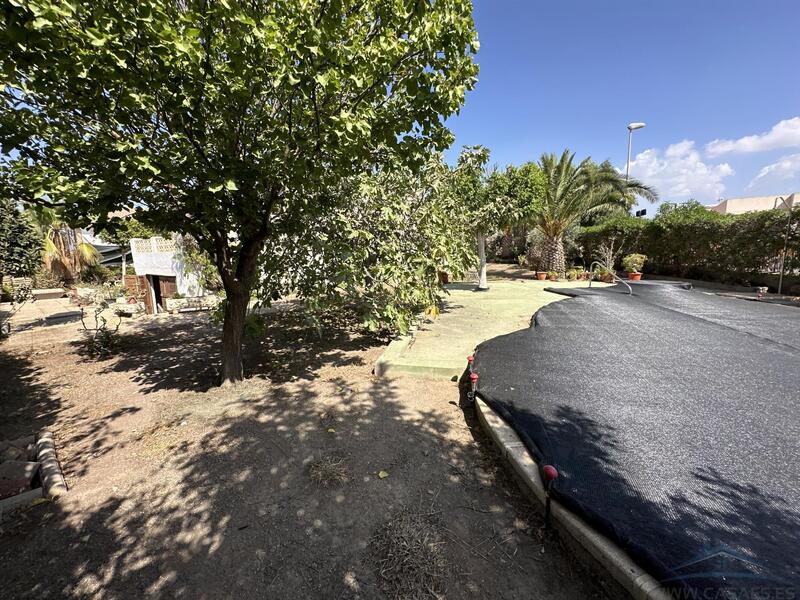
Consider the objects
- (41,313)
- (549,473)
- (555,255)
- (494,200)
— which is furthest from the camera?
(555,255)

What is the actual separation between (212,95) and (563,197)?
16.2 metres

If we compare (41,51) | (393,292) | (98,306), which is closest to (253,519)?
(41,51)

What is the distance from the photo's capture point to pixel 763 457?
93.0 inches

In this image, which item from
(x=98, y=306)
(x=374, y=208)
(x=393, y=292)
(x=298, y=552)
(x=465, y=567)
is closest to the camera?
(x=465, y=567)

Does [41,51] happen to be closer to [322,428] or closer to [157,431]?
[157,431]

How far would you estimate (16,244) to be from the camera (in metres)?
11.1

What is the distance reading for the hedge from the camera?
1093cm

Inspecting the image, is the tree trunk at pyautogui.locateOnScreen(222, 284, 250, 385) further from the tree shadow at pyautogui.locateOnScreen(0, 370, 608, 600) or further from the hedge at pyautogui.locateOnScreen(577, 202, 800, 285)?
the hedge at pyautogui.locateOnScreen(577, 202, 800, 285)

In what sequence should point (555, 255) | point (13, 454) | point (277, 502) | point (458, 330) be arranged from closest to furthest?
point (277, 502) → point (13, 454) → point (458, 330) → point (555, 255)

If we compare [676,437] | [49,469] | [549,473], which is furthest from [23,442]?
[676,437]

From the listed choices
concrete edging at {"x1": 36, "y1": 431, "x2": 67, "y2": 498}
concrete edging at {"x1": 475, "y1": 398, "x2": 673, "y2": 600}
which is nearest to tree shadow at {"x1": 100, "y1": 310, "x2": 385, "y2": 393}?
concrete edging at {"x1": 36, "y1": 431, "x2": 67, "y2": 498}

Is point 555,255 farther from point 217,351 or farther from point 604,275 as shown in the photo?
point 217,351

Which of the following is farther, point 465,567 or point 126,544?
point 126,544

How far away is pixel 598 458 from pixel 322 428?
250cm
